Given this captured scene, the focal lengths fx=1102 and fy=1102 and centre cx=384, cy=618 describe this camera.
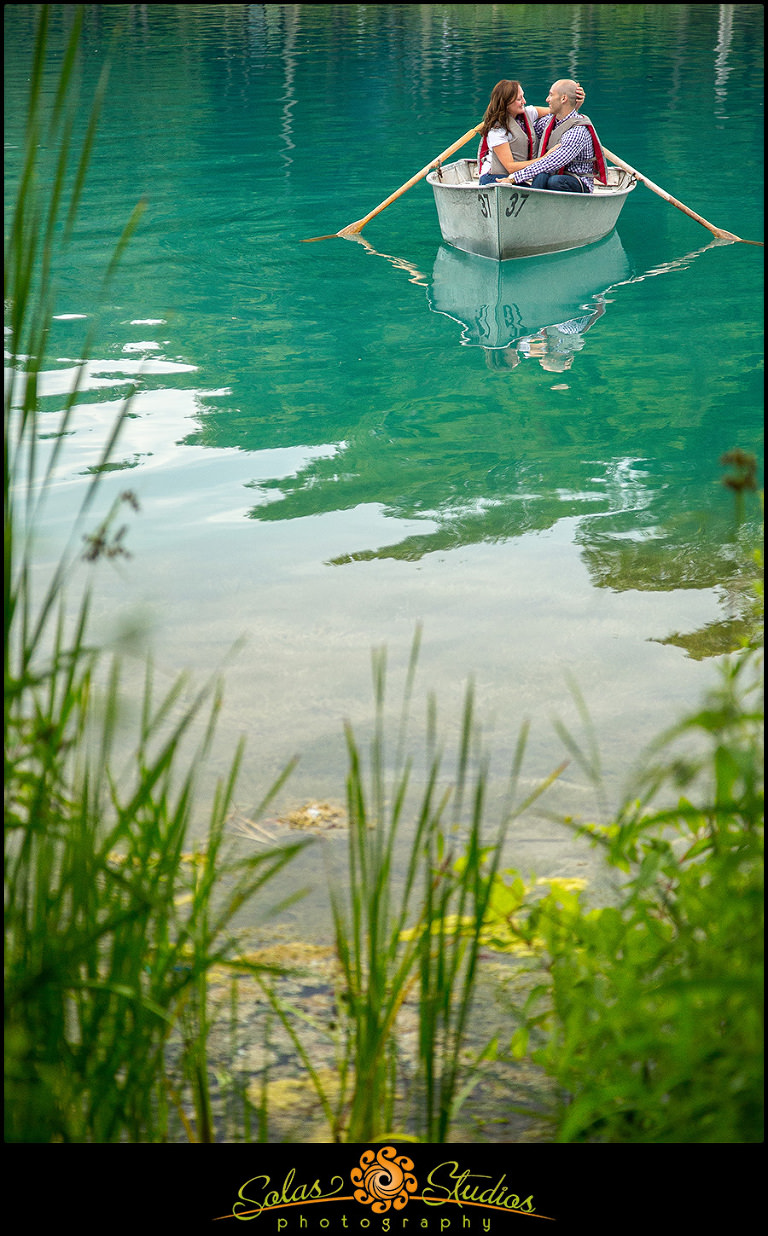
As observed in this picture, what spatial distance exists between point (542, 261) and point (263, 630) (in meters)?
8.60

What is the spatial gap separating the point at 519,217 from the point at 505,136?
3.68ft

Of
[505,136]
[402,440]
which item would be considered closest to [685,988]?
[402,440]

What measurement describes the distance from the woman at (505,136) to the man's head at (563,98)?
40cm

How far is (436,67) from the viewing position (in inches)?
1234

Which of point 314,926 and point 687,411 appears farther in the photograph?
point 687,411

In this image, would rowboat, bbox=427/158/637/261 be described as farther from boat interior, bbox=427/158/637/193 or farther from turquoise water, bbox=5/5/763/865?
Result: boat interior, bbox=427/158/637/193

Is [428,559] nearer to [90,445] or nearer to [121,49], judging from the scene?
[90,445]

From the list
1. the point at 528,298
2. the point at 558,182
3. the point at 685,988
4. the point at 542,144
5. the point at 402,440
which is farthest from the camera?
the point at 542,144

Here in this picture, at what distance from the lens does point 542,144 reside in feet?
38.5

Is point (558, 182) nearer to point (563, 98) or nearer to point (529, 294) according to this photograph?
point (563, 98)
